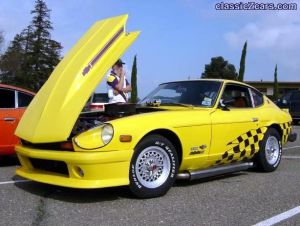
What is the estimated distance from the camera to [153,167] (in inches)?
225

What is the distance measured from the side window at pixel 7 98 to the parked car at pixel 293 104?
1593 cm

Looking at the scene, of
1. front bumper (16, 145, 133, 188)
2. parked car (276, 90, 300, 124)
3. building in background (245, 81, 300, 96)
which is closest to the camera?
front bumper (16, 145, 133, 188)

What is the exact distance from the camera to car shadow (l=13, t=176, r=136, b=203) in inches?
223

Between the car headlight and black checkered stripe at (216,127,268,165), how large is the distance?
193cm

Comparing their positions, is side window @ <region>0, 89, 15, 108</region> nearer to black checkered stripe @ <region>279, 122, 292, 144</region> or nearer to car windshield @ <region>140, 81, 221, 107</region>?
car windshield @ <region>140, 81, 221, 107</region>

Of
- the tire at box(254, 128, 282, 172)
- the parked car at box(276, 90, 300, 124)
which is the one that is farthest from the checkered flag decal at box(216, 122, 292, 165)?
the parked car at box(276, 90, 300, 124)

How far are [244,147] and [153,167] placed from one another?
1.88 metres

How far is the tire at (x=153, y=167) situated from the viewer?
5.55m

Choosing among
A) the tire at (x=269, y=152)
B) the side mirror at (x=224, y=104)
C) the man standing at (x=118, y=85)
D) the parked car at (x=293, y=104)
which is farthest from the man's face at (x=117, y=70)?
the parked car at (x=293, y=104)

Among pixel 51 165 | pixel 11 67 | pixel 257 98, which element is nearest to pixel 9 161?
pixel 51 165

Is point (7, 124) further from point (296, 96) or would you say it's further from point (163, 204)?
point (296, 96)

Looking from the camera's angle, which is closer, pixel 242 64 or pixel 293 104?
pixel 293 104

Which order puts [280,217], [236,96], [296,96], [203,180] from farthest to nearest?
[296,96] < [236,96] < [203,180] < [280,217]

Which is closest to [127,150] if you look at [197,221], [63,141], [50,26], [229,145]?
[63,141]
